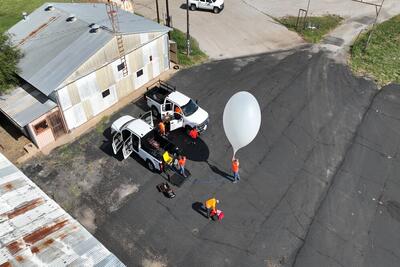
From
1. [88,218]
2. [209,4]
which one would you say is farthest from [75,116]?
[209,4]

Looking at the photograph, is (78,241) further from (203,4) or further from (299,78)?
(203,4)

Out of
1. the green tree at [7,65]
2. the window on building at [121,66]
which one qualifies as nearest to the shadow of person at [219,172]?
the window on building at [121,66]

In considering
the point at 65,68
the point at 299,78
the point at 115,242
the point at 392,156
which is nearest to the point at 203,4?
the point at 299,78

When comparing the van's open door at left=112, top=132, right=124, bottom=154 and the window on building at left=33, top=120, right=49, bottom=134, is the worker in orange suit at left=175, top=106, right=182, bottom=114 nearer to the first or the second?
the van's open door at left=112, top=132, right=124, bottom=154

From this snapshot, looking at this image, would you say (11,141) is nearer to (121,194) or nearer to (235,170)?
(121,194)

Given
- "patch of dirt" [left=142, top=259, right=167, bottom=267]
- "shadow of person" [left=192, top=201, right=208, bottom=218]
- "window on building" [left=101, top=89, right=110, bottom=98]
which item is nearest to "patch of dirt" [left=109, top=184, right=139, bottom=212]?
"shadow of person" [left=192, top=201, right=208, bottom=218]

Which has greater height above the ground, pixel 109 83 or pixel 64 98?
pixel 64 98

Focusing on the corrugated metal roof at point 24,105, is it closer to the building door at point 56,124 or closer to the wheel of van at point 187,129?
the building door at point 56,124
